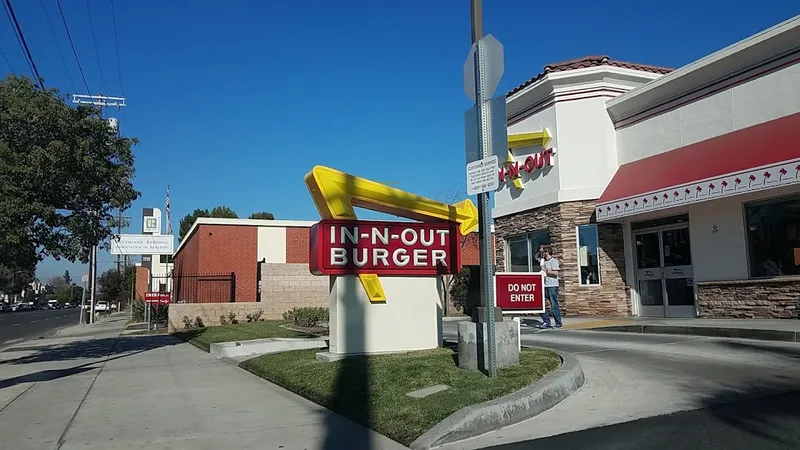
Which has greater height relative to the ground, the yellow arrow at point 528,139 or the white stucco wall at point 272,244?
the yellow arrow at point 528,139

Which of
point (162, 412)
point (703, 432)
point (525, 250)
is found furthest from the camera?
point (525, 250)

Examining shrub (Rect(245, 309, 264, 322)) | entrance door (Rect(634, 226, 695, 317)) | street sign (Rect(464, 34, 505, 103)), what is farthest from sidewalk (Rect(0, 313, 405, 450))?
shrub (Rect(245, 309, 264, 322))

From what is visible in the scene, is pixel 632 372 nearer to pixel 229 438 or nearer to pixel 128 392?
pixel 229 438

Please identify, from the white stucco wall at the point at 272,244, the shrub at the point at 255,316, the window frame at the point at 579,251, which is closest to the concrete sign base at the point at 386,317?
the window frame at the point at 579,251

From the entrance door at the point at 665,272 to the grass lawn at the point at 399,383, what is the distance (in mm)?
8590

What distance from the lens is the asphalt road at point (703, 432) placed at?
509 centimetres

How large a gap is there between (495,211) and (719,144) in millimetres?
8488

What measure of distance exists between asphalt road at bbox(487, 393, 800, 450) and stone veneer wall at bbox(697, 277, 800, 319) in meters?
8.37

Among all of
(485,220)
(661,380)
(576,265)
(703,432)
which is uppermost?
(485,220)

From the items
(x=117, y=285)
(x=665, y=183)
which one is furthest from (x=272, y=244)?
(x=117, y=285)

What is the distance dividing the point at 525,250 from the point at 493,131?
13.6 m

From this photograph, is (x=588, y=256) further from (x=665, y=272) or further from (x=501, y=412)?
(x=501, y=412)

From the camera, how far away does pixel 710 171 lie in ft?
46.5

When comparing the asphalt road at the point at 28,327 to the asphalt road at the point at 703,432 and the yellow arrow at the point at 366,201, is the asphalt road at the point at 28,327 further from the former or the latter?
the asphalt road at the point at 703,432
